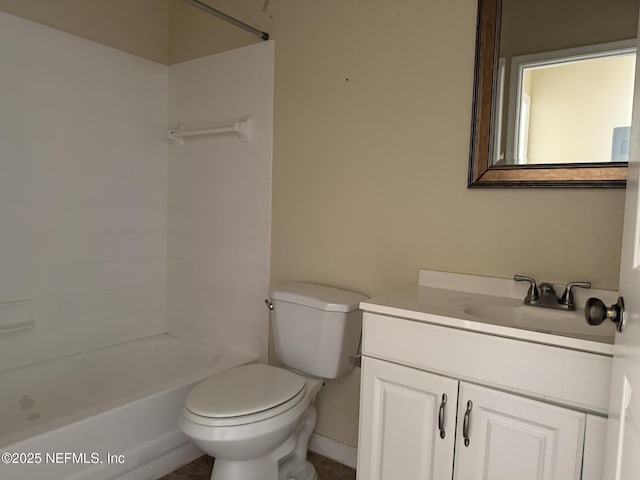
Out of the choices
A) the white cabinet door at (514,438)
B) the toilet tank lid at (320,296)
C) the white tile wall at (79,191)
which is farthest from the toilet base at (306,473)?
the white tile wall at (79,191)

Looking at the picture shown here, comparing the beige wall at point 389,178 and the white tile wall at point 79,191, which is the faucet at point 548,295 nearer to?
the beige wall at point 389,178

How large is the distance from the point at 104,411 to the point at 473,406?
1285mm

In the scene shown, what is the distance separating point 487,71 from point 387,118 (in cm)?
41

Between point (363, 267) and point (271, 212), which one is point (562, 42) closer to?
point (363, 267)

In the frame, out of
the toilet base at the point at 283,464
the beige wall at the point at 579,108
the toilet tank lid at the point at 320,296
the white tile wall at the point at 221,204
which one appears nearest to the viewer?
the beige wall at the point at 579,108

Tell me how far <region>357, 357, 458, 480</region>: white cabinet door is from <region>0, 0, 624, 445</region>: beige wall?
531mm

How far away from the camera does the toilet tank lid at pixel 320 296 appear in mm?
1779

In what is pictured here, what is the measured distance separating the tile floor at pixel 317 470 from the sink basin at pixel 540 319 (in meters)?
0.99

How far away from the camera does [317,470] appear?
1.99 meters

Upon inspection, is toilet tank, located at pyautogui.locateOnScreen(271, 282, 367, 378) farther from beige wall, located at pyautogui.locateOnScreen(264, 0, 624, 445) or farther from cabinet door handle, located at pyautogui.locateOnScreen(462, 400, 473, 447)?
cabinet door handle, located at pyautogui.locateOnScreen(462, 400, 473, 447)

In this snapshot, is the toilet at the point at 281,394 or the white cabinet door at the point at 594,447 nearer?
the white cabinet door at the point at 594,447

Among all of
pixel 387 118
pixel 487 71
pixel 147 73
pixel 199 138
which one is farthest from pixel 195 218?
pixel 487 71

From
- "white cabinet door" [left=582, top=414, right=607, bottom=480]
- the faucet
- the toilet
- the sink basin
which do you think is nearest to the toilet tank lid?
the toilet

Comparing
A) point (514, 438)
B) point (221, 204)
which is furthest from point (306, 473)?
point (221, 204)
